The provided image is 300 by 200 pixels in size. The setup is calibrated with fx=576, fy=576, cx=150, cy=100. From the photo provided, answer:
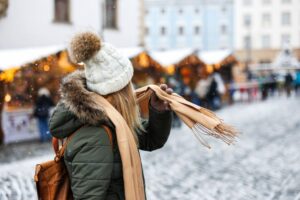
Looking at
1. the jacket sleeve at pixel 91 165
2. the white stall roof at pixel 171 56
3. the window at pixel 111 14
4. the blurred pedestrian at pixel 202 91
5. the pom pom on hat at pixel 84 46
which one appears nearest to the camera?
the jacket sleeve at pixel 91 165

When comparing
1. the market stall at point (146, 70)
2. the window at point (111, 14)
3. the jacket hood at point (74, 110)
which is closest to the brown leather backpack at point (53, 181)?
the jacket hood at point (74, 110)

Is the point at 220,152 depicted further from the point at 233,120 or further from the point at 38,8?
the point at 38,8

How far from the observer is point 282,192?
7.33 metres

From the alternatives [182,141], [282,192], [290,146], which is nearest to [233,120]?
[182,141]

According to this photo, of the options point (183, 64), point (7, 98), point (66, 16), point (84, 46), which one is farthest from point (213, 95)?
point (84, 46)

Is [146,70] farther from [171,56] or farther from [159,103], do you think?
[159,103]

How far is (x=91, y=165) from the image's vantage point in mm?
2621

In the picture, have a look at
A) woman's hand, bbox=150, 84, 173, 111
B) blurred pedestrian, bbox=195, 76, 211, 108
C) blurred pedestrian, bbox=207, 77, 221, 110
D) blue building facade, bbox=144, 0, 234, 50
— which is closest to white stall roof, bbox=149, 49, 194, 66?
blurred pedestrian, bbox=195, 76, 211, 108

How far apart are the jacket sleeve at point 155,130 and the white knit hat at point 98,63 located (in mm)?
246

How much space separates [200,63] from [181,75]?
1.10m

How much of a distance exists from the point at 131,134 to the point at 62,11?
19.0 m

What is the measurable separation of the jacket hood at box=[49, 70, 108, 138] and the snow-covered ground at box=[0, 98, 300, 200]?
4426 millimetres

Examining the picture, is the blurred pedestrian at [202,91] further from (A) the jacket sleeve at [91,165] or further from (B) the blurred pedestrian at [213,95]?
(A) the jacket sleeve at [91,165]

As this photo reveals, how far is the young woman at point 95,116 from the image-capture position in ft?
8.64
